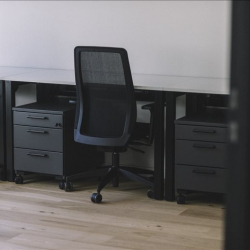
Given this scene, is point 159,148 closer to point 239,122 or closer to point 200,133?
point 200,133

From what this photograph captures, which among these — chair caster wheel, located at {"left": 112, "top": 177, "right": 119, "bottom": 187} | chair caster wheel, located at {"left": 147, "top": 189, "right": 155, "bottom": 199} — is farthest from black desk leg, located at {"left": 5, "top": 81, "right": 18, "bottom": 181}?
chair caster wheel, located at {"left": 147, "top": 189, "right": 155, "bottom": 199}

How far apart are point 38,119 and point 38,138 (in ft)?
0.44

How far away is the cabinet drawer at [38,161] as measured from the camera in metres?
3.78

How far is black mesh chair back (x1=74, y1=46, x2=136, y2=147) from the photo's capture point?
11.0 ft

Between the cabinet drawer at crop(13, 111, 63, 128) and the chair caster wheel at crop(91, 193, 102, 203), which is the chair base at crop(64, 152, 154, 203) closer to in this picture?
the chair caster wheel at crop(91, 193, 102, 203)

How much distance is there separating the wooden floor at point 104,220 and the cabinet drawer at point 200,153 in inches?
11.3

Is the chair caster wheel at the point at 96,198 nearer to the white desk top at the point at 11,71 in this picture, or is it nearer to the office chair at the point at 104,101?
the office chair at the point at 104,101

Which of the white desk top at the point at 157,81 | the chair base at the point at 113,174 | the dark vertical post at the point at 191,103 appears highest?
the white desk top at the point at 157,81

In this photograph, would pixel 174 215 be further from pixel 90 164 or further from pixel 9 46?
pixel 9 46

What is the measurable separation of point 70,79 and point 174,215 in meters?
1.19

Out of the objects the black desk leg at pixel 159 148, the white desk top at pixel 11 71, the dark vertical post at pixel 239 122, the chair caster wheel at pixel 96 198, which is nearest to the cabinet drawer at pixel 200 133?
the black desk leg at pixel 159 148

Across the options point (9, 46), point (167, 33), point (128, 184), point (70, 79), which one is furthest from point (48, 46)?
point (128, 184)

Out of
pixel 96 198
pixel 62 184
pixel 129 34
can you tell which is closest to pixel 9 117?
pixel 62 184

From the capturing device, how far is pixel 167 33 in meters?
3.96
